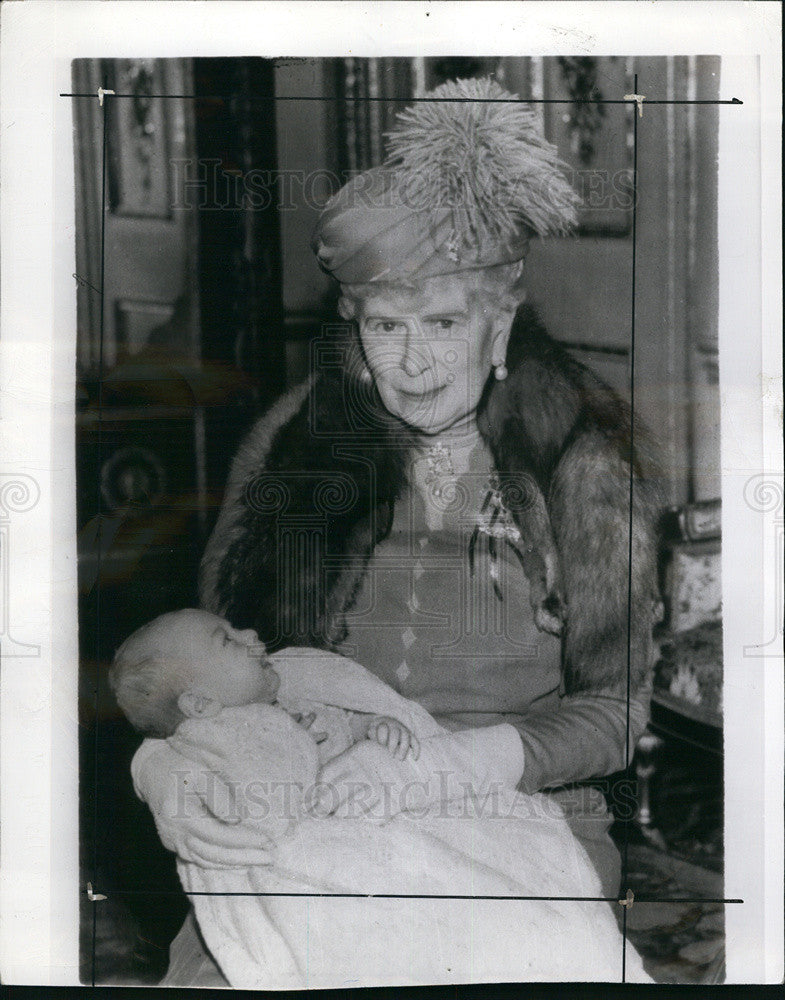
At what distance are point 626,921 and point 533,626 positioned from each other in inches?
30.4

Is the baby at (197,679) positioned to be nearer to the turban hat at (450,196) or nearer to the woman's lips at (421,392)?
the woman's lips at (421,392)

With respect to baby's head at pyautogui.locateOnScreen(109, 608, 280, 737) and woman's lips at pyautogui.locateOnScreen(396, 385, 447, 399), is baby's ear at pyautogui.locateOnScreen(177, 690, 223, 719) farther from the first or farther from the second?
woman's lips at pyautogui.locateOnScreen(396, 385, 447, 399)

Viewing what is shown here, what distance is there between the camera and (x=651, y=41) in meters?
2.28

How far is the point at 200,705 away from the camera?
7.27 ft

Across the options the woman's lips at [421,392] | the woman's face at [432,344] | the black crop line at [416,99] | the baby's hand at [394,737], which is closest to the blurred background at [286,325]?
the black crop line at [416,99]

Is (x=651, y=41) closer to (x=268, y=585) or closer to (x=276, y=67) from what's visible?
(x=276, y=67)

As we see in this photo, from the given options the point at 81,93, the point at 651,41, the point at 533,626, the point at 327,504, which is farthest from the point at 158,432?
the point at 651,41

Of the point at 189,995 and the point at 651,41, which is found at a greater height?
the point at 651,41

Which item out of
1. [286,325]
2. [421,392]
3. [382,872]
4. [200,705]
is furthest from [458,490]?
[382,872]

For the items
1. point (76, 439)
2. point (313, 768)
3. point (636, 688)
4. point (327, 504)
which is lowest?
point (313, 768)

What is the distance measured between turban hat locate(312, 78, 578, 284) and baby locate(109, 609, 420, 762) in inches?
36.8

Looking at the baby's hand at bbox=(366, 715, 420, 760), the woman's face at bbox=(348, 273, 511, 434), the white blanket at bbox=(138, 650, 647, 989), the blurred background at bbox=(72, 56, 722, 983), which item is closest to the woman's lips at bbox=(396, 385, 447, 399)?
the woman's face at bbox=(348, 273, 511, 434)

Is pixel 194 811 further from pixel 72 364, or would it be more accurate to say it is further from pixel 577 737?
pixel 72 364

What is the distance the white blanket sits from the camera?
2223 mm
